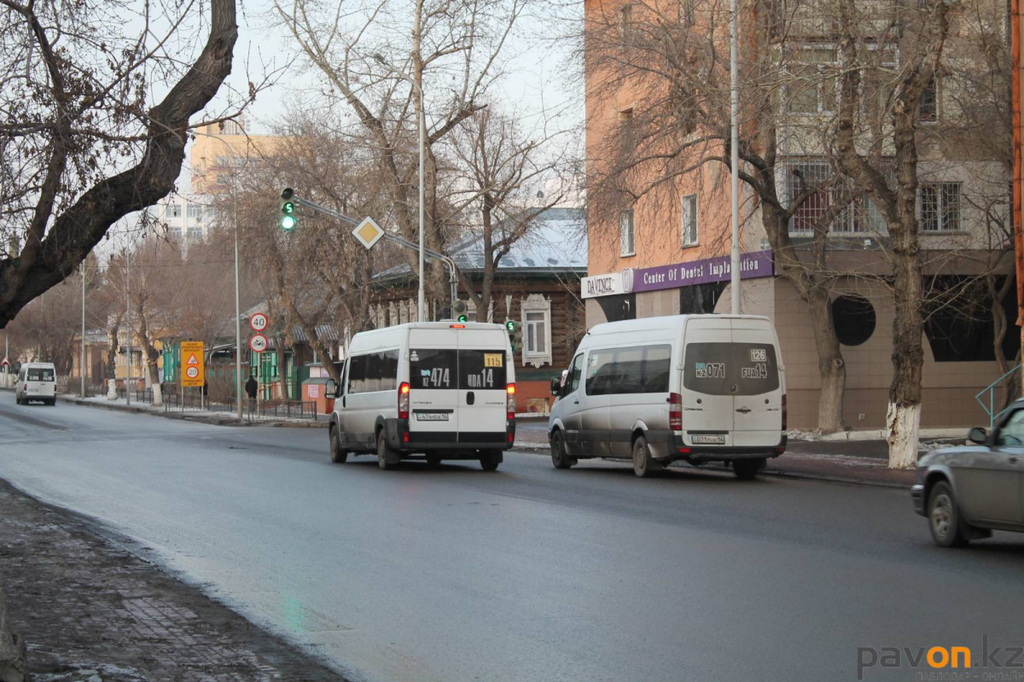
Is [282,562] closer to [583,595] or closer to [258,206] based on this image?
[583,595]

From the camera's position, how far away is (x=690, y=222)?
1449 inches

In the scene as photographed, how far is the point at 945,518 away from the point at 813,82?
35.1ft

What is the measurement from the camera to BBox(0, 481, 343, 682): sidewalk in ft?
24.1

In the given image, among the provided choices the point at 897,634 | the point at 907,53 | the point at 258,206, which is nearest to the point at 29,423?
the point at 258,206

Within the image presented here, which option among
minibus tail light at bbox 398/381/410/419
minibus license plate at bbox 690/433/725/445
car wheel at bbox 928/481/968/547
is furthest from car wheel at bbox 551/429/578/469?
car wheel at bbox 928/481/968/547

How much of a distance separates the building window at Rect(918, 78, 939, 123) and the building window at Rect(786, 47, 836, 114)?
143 inches

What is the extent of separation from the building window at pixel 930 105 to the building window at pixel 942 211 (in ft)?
7.21

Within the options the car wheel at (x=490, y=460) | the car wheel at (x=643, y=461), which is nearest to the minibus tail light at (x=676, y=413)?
the car wheel at (x=643, y=461)

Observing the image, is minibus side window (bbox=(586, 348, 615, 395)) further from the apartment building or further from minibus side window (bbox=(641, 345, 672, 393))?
the apartment building

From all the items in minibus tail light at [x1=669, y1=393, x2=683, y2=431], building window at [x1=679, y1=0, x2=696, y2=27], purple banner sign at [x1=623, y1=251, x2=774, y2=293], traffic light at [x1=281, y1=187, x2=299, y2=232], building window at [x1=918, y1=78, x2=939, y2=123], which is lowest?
minibus tail light at [x1=669, y1=393, x2=683, y2=431]

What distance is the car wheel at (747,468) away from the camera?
72.1 feet

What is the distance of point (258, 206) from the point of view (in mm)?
46438

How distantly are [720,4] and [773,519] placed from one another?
14812mm

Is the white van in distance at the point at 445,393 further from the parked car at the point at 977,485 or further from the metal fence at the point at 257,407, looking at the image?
the metal fence at the point at 257,407
